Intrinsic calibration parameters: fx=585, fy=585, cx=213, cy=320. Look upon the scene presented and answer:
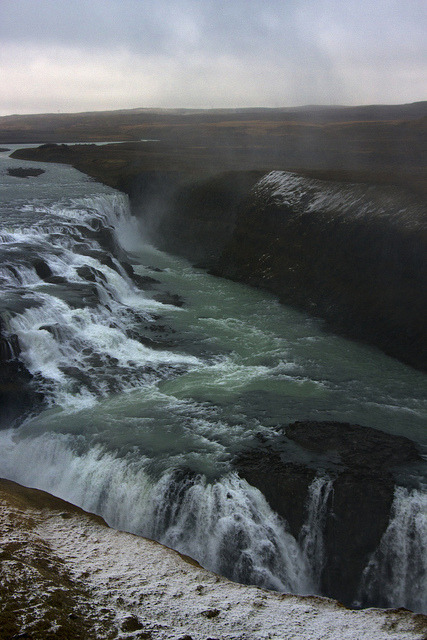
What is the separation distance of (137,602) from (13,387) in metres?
9.24

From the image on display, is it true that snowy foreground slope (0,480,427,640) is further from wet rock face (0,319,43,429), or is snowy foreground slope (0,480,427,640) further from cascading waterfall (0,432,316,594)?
wet rock face (0,319,43,429)

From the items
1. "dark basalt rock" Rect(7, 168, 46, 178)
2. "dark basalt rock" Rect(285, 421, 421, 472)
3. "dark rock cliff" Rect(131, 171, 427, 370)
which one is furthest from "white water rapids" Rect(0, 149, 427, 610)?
"dark basalt rock" Rect(7, 168, 46, 178)

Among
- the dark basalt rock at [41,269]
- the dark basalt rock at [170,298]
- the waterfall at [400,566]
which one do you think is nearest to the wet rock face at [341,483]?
the waterfall at [400,566]

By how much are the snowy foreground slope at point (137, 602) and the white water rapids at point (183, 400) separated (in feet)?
6.51

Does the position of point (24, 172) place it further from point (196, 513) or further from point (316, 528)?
point (316, 528)

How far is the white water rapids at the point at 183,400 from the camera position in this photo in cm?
1214

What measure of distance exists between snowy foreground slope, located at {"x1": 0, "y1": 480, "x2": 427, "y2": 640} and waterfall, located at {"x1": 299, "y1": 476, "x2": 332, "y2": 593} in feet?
8.95

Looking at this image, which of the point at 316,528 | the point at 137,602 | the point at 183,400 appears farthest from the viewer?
the point at 183,400

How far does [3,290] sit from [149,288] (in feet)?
27.9

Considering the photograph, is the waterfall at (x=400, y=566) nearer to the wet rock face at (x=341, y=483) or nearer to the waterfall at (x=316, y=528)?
the wet rock face at (x=341, y=483)

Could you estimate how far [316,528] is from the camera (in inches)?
485

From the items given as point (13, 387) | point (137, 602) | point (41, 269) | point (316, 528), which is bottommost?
point (316, 528)

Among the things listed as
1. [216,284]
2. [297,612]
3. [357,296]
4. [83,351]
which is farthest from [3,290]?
[297,612]

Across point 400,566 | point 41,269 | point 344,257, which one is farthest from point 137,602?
point 344,257
